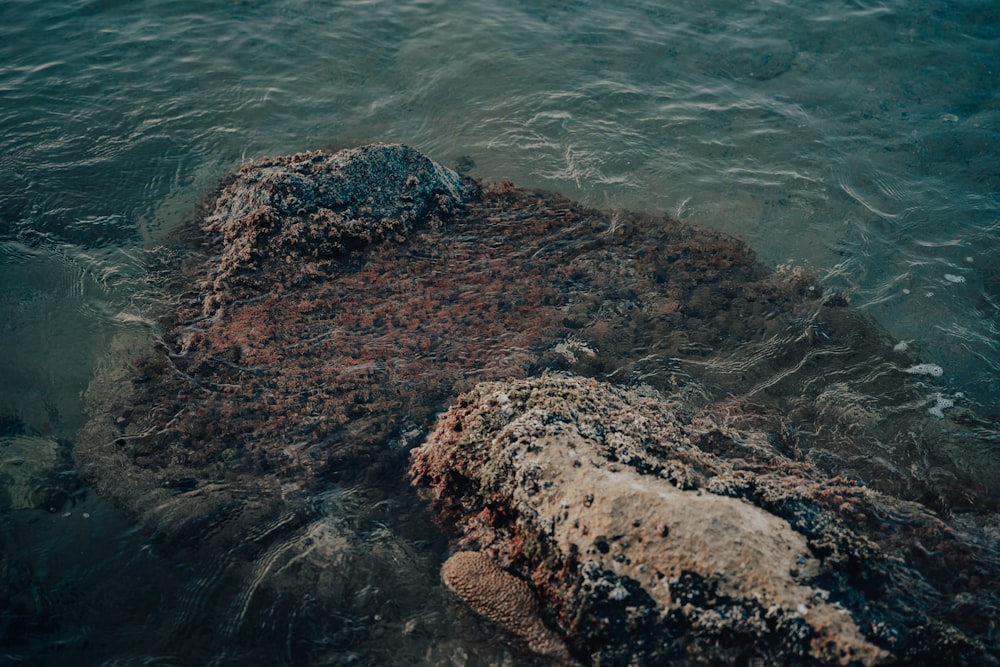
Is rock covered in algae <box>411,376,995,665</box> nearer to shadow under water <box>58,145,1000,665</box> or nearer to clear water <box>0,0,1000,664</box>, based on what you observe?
shadow under water <box>58,145,1000,665</box>

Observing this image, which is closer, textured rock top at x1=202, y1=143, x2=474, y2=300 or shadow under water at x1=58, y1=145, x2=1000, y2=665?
shadow under water at x1=58, y1=145, x2=1000, y2=665

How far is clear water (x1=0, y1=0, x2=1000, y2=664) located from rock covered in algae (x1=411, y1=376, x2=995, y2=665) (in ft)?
12.5

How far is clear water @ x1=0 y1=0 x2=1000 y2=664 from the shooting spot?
7738 millimetres

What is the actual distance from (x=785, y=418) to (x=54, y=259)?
9059 mm

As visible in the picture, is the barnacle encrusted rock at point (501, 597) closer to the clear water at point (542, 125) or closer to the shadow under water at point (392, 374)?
the shadow under water at point (392, 374)

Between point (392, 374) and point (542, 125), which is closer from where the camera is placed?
point (392, 374)

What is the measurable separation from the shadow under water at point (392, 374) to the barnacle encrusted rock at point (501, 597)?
0.14 m

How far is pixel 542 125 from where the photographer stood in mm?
10508

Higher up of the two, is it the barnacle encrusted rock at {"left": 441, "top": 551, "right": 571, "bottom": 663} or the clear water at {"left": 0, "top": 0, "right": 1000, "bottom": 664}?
the clear water at {"left": 0, "top": 0, "right": 1000, "bottom": 664}

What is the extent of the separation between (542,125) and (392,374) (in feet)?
20.6

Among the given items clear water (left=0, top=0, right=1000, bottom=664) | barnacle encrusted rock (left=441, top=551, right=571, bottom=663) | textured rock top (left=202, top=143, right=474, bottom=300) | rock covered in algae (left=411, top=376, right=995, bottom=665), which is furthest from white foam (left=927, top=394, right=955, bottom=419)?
textured rock top (left=202, top=143, right=474, bottom=300)

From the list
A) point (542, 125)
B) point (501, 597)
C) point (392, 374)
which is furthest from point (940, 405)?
point (542, 125)

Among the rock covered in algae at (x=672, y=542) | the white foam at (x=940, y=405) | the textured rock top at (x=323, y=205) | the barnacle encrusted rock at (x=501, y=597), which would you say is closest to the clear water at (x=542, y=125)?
the white foam at (x=940, y=405)

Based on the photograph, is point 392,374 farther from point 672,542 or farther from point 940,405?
point 940,405
